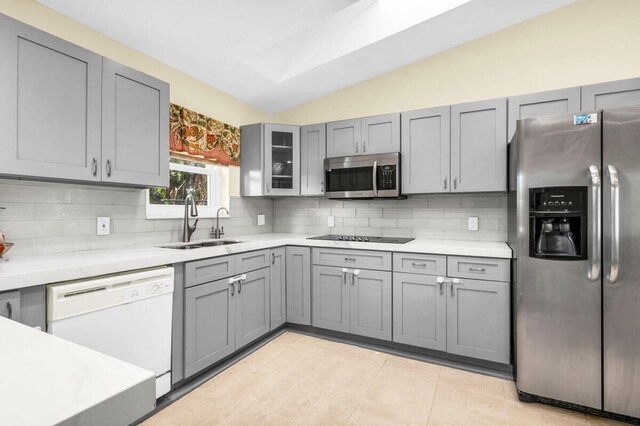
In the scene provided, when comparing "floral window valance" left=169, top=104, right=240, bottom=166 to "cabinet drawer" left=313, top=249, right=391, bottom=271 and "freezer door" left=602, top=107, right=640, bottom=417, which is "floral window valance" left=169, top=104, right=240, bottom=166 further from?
Answer: "freezer door" left=602, top=107, right=640, bottom=417

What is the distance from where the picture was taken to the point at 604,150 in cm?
187

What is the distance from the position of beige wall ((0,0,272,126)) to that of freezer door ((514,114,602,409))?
2632 mm

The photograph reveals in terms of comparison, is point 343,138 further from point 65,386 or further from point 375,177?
point 65,386

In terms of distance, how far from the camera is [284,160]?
3582 mm

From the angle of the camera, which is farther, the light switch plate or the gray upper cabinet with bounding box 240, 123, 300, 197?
the gray upper cabinet with bounding box 240, 123, 300, 197

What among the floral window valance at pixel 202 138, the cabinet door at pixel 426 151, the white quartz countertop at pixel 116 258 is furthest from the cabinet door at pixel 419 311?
the floral window valance at pixel 202 138

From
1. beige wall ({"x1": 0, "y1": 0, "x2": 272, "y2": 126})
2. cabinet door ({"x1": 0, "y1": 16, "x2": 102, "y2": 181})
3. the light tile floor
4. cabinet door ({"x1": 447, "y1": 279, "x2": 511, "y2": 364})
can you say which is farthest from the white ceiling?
the light tile floor

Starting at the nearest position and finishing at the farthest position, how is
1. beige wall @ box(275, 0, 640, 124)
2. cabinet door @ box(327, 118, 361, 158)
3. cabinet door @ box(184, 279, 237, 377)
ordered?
cabinet door @ box(184, 279, 237, 377) < beige wall @ box(275, 0, 640, 124) < cabinet door @ box(327, 118, 361, 158)

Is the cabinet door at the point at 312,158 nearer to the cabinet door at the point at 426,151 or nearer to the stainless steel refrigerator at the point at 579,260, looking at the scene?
the cabinet door at the point at 426,151

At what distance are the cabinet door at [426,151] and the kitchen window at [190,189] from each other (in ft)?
6.05

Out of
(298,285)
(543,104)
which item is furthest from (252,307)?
(543,104)

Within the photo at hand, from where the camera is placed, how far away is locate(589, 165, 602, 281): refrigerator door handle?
6.10ft

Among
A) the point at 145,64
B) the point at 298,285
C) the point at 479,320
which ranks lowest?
the point at 479,320

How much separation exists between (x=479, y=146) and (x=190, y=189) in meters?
2.59
